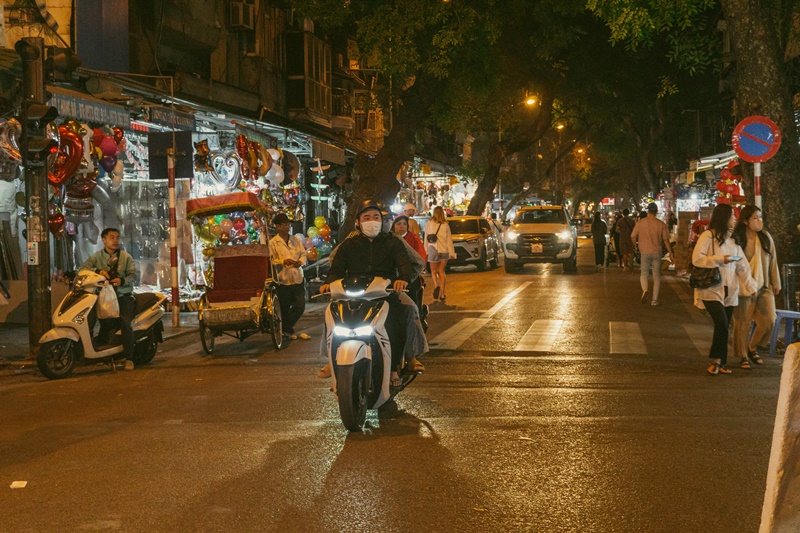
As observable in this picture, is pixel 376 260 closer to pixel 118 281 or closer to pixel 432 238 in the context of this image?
pixel 118 281

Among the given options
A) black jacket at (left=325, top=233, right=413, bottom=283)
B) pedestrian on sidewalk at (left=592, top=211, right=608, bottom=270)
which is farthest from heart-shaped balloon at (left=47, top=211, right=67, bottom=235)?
pedestrian on sidewalk at (left=592, top=211, right=608, bottom=270)

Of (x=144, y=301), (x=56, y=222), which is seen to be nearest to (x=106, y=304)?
(x=144, y=301)

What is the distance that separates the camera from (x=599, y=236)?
31781 mm

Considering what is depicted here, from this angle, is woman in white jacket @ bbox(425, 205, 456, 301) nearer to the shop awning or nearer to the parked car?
the shop awning

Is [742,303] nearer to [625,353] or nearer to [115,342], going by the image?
[625,353]

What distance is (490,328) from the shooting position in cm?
1569

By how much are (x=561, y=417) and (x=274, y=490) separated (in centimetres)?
320

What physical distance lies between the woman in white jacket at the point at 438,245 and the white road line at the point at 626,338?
4.04m

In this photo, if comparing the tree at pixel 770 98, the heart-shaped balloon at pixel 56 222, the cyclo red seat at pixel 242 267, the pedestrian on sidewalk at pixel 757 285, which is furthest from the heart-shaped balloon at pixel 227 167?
the pedestrian on sidewalk at pixel 757 285

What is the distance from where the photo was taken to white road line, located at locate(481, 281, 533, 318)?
17.9m

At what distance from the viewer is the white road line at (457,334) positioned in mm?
13728

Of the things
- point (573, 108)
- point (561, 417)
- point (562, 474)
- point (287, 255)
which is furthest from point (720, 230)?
point (573, 108)

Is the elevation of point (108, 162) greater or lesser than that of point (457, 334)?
greater

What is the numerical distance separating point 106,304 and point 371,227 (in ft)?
15.3
